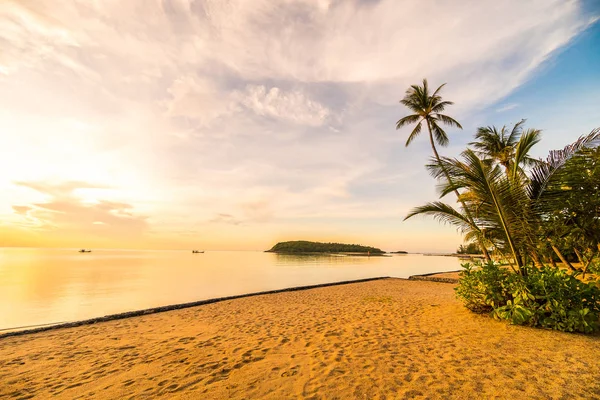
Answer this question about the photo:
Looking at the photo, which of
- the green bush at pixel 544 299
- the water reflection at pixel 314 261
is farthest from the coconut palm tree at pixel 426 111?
the water reflection at pixel 314 261

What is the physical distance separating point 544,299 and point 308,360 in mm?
5704

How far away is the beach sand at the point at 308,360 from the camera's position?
3.60 meters

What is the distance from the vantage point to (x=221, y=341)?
596 cm

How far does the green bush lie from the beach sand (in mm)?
297

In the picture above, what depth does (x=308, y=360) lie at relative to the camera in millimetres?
4660

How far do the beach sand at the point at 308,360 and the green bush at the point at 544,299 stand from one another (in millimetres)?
297

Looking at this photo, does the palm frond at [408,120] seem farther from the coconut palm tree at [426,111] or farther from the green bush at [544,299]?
the green bush at [544,299]

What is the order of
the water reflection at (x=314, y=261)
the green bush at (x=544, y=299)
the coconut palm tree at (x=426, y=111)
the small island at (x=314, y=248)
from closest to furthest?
the green bush at (x=544, y=299) → the coconut palm tree at (x=426, y=111) → the water reflection at (x=314, y=261) → the small island at (x=314, y=248)

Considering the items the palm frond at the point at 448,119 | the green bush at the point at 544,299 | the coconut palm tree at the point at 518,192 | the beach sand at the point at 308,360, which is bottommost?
the beach sand at the point at 308,360

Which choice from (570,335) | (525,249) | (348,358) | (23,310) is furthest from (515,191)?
(23,310)

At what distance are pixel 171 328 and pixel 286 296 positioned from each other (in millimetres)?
5997

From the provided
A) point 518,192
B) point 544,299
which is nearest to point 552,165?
point 518,192

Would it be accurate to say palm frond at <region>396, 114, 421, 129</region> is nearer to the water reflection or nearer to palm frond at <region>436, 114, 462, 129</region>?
palm frond at <region>436, 114, 462, 129</region>

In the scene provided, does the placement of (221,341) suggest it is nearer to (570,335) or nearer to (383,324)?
(383,324)
